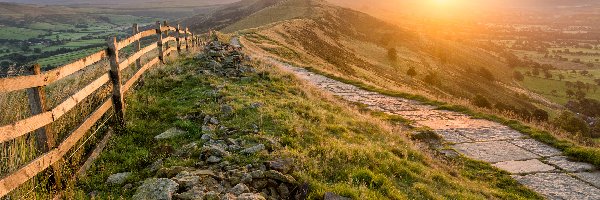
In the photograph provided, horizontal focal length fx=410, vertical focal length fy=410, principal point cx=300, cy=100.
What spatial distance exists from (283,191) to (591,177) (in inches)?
347

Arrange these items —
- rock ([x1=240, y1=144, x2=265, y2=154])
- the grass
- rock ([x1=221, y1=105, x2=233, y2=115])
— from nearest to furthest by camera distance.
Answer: the grass → rock ([x1=240, y1=144, x2=265, y2=154]) → rock ([x1=221, y1=105, x2=233, y2=115])

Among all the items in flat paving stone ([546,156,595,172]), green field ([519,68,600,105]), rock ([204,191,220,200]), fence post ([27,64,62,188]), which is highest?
fence post ([27,64,62,188])

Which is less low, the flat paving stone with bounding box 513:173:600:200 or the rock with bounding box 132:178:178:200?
the rock with bounding box 132:178:178:200

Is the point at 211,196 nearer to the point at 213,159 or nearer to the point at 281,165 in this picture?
the point at 213,159

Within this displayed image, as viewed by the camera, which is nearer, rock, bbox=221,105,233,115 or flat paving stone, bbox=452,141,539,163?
rock, bbox=221,105,233,115

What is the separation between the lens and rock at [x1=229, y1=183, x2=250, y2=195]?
6373 millimetres

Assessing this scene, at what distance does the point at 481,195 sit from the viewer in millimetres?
8953

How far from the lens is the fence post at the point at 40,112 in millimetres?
5973

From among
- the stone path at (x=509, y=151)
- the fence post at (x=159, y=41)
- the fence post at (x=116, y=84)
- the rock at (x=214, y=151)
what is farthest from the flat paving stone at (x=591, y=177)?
the fence post at (x=159, y=41)

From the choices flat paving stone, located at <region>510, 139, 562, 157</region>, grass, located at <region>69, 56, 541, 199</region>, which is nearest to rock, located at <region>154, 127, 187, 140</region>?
grass, located at <region>69, 56, 541, 199</region>

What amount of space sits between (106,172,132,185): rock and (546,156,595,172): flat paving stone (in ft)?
36.4

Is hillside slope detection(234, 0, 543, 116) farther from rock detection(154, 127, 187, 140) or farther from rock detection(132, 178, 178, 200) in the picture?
rock detection(132, 178, 178, 200)

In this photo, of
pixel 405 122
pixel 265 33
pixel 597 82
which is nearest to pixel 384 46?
pixel 265 33

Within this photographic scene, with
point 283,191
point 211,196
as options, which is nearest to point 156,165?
point 211,196
